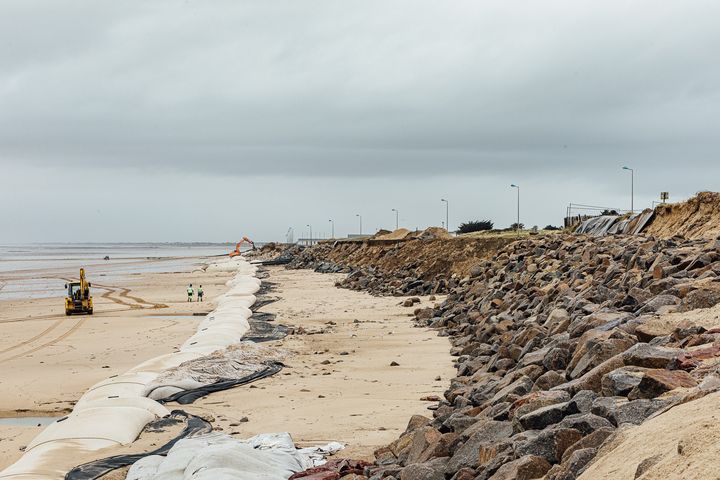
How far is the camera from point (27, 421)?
40.1 ft

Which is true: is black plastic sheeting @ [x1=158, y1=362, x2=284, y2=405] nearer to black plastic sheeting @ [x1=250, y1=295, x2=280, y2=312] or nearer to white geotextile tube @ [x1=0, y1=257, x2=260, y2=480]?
white geotextile tube @ [x1=0, y1=257, x2=260, y2=480]

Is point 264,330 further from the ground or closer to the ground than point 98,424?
closer to the ground

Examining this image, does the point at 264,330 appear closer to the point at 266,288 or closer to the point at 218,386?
the point at 218,386

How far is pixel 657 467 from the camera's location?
13.8 ft

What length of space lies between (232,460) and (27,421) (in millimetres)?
6326

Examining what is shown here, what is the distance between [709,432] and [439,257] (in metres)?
32.0

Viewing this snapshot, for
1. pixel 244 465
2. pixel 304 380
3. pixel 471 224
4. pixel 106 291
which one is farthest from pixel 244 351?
pixel 471 224

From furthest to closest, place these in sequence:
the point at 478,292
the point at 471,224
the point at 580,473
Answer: the point at 471,224
the point at 478,292
the point at 580,473

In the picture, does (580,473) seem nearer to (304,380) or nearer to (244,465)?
(244,465)

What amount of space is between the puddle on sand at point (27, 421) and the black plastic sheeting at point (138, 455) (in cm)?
251

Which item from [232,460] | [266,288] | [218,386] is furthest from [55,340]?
[266,288]

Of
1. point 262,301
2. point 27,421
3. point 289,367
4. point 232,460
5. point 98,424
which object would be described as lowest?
point 27,421

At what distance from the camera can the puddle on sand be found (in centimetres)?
1197

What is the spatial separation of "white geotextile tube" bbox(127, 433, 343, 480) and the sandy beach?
668mm
